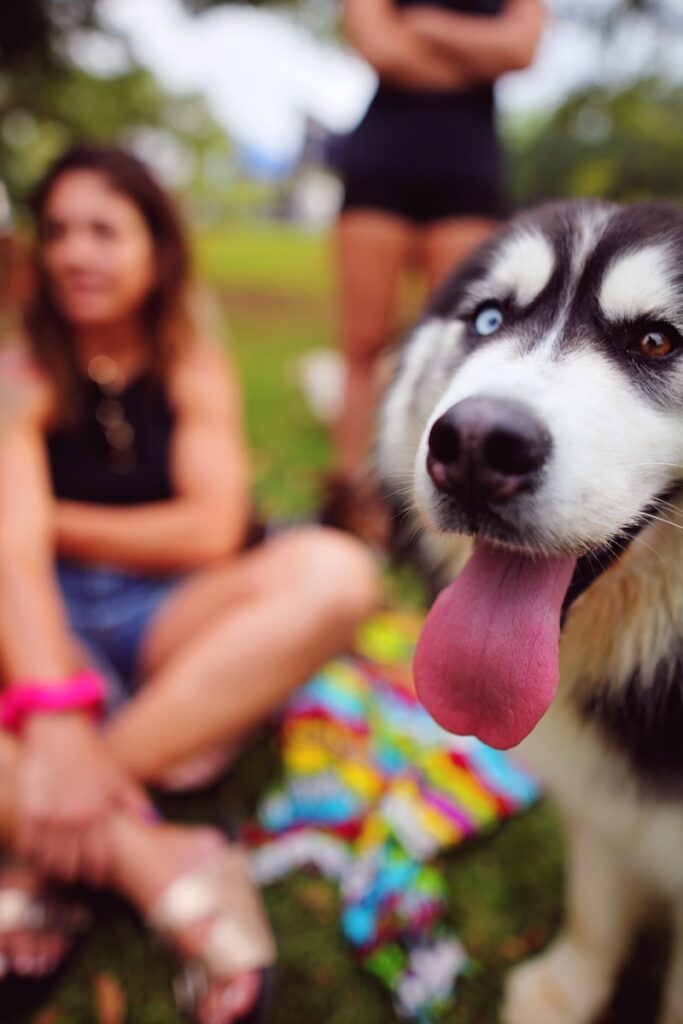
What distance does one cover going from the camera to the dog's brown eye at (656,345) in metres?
1.09

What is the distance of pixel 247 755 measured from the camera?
2.03m

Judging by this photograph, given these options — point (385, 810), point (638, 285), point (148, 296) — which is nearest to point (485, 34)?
point (148, 296)

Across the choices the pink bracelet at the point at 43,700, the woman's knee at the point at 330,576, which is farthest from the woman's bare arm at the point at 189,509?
the pink bracelet at the point at 43,700

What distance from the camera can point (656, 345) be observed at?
1.10 metres

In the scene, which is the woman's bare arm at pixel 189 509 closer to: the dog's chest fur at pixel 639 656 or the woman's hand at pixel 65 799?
the woman's hand at pixel 65 799

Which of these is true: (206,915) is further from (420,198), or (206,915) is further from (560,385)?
(420,198)

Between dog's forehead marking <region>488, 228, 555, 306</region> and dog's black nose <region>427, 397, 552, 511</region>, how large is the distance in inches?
15.6

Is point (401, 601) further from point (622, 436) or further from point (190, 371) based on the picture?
point (622, 436)

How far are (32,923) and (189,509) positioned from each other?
3.32ft

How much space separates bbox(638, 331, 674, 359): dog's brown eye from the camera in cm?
109

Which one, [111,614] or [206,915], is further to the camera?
[111,614]

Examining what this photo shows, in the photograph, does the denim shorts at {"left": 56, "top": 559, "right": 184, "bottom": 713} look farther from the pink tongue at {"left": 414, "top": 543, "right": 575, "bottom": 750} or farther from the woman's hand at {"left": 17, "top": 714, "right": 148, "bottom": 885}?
the pink tongue at {"left": 414, "top": 543, "right": 575, "bottom": 750}

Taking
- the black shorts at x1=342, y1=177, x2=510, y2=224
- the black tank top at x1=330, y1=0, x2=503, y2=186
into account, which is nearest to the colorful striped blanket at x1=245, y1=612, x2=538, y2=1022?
the black shorts at x1=342, y1=177, x2=510, y2=224

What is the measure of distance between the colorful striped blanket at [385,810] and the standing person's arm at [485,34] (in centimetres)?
199
